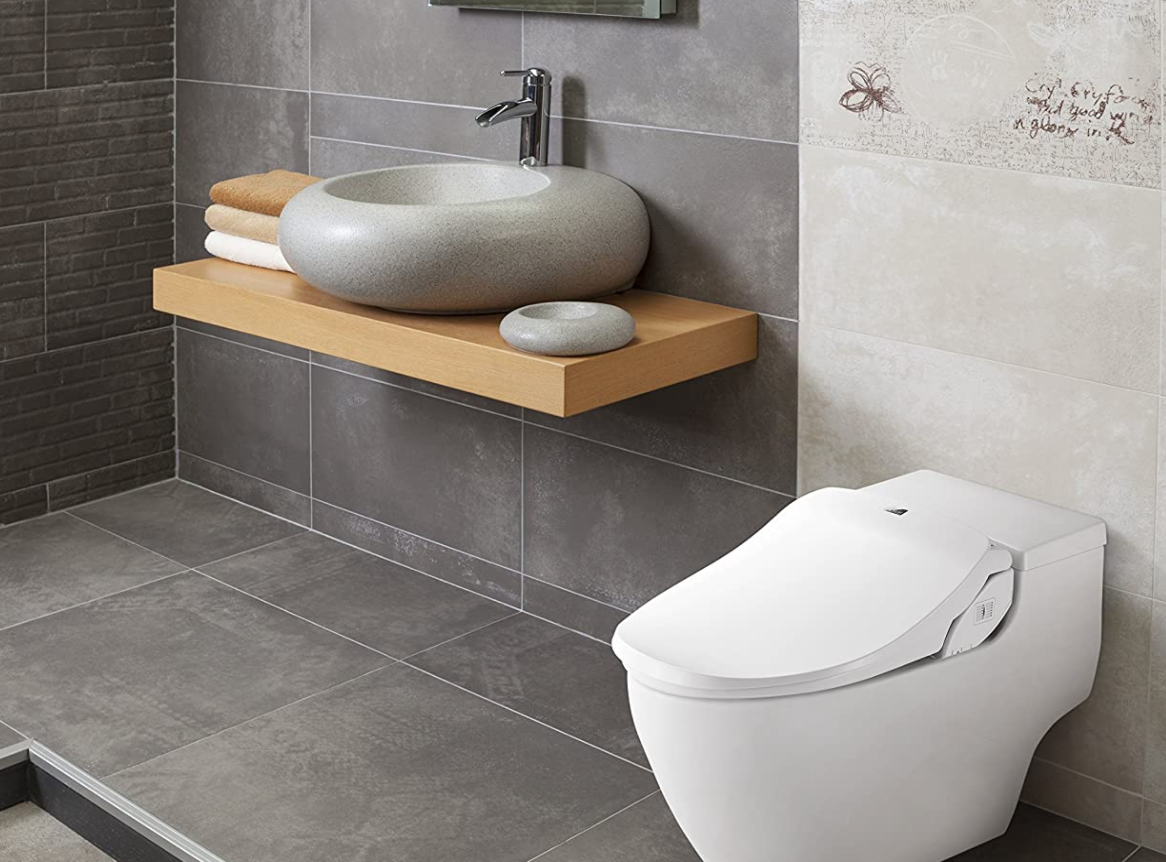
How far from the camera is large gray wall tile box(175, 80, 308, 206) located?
3102 millimetres

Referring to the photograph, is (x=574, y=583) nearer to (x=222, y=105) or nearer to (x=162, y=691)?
(x=162, y=691)

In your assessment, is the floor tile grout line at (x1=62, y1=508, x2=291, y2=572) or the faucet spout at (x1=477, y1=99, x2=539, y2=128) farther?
the floor tile grout line at (x1=62, y1=508, x2=291, y2=572)

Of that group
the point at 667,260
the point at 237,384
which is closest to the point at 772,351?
the point at 667,260

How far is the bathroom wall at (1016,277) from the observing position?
1.97m

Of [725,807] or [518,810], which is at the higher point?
[725,807]

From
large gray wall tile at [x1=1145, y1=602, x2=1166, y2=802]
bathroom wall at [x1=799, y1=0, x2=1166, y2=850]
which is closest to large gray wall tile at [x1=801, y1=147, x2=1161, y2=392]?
bathroom wall at [x1=799, y1=0, x2=1166, y2=850]

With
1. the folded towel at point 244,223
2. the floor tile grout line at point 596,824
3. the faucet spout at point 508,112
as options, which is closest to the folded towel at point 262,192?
the folded towel at point 244,223

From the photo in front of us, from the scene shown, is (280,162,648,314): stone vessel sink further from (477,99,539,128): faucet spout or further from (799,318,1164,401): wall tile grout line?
(799,318,1164,401): wall tile grout line

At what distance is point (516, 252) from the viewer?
2291 millimetres

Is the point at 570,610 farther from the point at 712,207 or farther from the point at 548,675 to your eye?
the point at 712,207

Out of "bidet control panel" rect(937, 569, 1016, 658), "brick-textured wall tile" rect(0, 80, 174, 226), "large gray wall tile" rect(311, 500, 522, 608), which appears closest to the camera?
"bidet control panel" rect(937, 569, 1016, 658)

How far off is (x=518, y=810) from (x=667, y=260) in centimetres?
93

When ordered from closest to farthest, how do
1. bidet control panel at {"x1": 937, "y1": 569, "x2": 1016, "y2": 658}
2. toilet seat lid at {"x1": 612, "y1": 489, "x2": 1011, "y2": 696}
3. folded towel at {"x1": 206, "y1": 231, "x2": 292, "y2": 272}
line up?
toilet seat lid at {"x1": 612, "y1": 489, "x2": 1011, "y2": 696} < bidet control panel at {"x1": 937, "y1": 569, "x2": 1016, "y2": 658} < folded towel at {"x1": 206, "y1": 231, "x2": 292, "y2": 272}

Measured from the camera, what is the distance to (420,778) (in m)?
2.29
